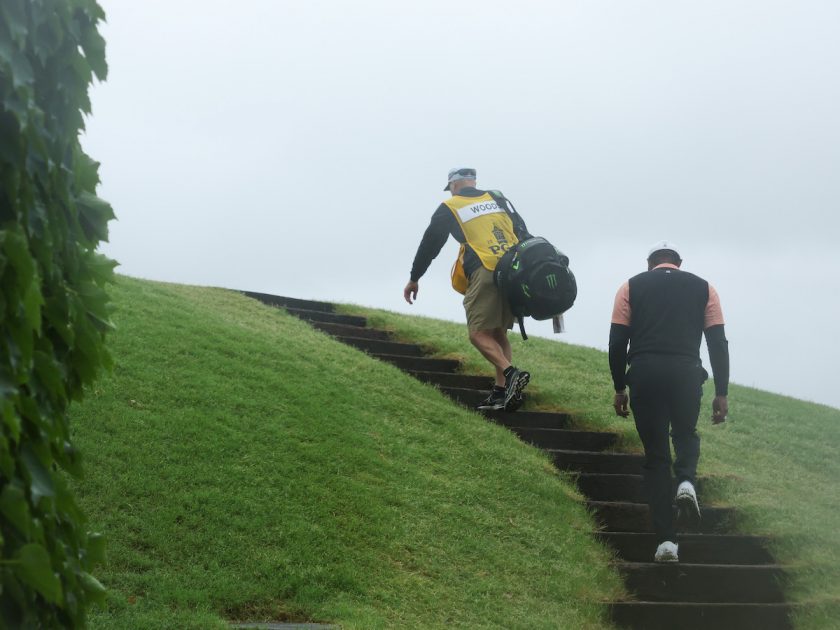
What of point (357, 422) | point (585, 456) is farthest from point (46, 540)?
point (585, 456)

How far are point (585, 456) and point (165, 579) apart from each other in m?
4.73

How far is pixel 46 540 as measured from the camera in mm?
3070

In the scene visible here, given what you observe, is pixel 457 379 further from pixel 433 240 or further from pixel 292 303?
→ pixel 292 303

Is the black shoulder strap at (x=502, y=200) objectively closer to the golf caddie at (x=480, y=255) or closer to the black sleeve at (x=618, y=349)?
the golf caddie at (x=480, y=255)

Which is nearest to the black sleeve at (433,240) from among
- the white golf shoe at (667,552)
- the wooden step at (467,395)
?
the wooden step at (467,395)

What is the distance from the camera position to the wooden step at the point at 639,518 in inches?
336

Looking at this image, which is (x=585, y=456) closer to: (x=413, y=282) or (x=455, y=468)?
(x=455, y=468)

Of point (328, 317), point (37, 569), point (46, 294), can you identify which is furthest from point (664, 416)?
point (328, 317)

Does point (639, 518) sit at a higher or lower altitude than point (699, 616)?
higher

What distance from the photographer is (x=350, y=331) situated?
45.3ft

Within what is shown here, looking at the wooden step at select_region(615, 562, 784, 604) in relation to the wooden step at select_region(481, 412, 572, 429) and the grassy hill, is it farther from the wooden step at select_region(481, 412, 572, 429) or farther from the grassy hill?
the wooden step at select_region(481, 412, 572, 429)

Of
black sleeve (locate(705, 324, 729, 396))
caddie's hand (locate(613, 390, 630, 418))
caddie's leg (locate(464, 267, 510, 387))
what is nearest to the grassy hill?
caddie's leg (locate(464, 267, 510, 387))

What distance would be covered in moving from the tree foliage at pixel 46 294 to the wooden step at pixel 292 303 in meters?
11.2

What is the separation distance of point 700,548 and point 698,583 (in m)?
0.53
